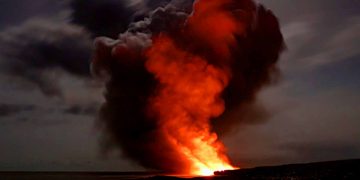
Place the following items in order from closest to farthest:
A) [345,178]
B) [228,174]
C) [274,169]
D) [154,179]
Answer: [345,178] < [228,174] < [154,179] < [274,169]

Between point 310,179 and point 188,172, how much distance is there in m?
32.9

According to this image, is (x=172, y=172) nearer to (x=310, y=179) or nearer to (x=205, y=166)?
(x=205, y=166)

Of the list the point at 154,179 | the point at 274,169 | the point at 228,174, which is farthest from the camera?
the point at 274,169

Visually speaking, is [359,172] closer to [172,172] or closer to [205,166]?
[205,166]

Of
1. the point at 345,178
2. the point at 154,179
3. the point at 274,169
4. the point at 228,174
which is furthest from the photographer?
the point at 274,169

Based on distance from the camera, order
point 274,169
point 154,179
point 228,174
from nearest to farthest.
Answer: point 228,174, point 154,179, point 274,169

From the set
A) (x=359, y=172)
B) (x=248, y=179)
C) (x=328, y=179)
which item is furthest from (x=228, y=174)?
(x=359, y=172)

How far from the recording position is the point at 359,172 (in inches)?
4631

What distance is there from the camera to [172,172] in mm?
148250

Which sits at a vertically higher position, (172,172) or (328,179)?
(172,172)

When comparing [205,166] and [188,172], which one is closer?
[205,166]

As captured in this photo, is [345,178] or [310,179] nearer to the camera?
[345,178]

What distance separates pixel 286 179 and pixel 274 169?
36159mm

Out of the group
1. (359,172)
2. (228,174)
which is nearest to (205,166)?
(228,174)
